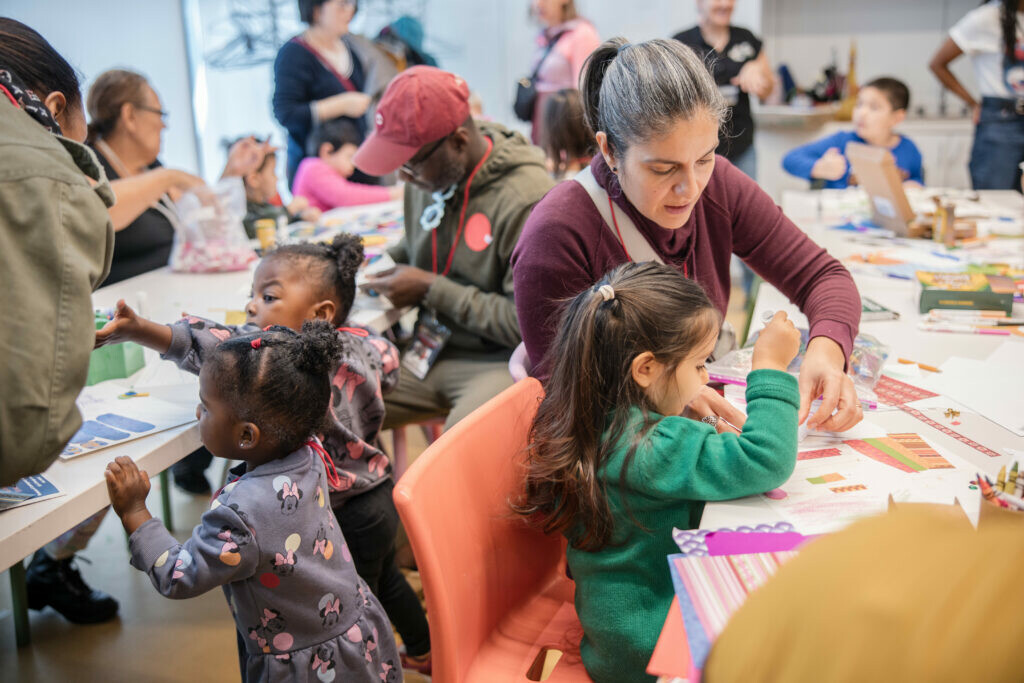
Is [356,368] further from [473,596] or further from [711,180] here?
[711,180]

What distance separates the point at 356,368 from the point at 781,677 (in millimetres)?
1296

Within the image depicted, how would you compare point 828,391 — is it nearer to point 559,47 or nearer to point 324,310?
point 324,310

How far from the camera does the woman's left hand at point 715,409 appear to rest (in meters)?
1.37

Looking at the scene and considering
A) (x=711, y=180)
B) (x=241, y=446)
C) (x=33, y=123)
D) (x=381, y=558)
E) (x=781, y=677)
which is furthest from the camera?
(x=381, y=558)

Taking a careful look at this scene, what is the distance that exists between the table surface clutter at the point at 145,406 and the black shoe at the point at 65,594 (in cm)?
73

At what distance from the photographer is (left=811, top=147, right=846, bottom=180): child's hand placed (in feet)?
11.0

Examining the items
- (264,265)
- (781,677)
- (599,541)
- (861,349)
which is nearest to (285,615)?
(599,541)

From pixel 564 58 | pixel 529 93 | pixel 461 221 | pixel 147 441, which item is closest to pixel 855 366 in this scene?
pixel 461 221

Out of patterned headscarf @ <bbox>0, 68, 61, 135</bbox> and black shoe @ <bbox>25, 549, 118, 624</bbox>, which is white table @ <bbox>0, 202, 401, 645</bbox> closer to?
black shoe @ <bbox>25, 549, 118, 624</bbox>

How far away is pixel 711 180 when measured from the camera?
166 cm

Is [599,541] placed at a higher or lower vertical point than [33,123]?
lower

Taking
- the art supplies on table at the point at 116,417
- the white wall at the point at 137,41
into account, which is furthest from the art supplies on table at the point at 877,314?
the white wall at the point at 137,41

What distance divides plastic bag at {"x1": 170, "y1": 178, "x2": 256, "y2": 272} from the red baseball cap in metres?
0.65

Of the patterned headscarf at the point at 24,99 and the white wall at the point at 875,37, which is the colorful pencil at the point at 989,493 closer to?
the patterned headscarf at the point at 24,99
